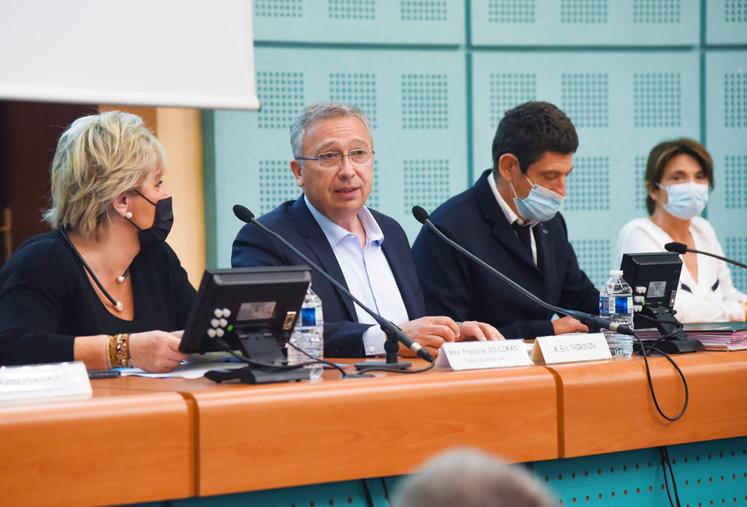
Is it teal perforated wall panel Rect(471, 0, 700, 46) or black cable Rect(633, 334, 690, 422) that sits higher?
teal perforated wall panel Rect(471, 0, 700, 46)

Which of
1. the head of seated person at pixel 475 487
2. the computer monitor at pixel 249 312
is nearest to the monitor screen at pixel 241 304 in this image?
the computer monitor at pixel 249 312

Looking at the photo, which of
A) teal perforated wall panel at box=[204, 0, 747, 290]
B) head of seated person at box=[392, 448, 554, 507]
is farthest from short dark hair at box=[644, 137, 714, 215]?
head of seated person at box=[392, 448, 554, 507]

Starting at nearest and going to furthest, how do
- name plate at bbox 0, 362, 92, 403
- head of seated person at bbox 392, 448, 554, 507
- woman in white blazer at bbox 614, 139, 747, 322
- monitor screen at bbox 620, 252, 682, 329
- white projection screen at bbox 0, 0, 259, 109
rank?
head of seated person at bbox 392, 448, 554, 507
name plate at bbox 0, 362, 92, 403
monitor screen at bbox 620, 252, 682, 329
white projection screen at bbox 0, 0, 259, 109
woman in white blazer at bbox 614, 139, 747, 322

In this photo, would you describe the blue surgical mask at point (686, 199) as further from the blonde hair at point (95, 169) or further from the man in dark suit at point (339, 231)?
the blonde hair at point (95, 169)

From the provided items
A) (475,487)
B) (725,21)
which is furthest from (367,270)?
(725,21)

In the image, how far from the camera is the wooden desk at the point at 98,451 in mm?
1485

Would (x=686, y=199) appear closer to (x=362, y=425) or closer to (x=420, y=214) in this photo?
(x=420, y=214)

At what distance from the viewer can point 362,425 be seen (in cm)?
175

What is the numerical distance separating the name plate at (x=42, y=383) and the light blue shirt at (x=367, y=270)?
108cm

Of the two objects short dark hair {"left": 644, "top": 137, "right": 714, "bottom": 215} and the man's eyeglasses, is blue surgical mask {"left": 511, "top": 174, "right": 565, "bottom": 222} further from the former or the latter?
short dark hair {"left": 644, "top": 137, "right": 714, "bottom": 215}

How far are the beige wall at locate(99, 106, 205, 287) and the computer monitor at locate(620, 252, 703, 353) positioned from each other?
2238 millimetres

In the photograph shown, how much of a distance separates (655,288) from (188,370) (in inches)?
45.3

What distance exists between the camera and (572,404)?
6.41 feet

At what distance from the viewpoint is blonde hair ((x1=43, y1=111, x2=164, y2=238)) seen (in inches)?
94.0
